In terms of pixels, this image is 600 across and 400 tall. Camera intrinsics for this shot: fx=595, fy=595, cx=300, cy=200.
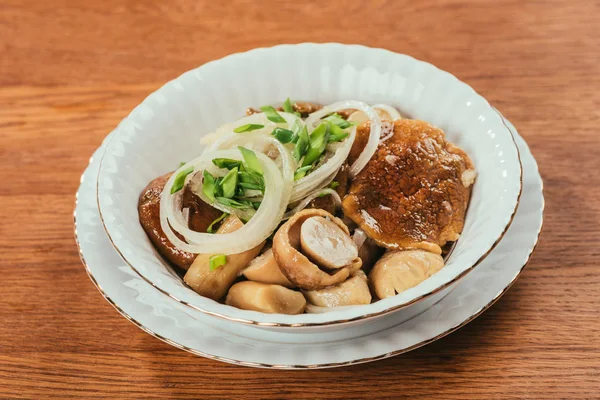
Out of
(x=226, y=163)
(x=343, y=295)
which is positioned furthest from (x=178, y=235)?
(x=343, y=295)

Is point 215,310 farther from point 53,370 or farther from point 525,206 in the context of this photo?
point 525,206

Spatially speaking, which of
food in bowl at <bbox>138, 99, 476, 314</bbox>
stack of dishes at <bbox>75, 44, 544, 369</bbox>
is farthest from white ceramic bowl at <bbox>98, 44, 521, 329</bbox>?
food in bowl at <bbox>138, 99, 476, 314</bbox>

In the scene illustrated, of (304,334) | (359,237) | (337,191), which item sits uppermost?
(337,191)

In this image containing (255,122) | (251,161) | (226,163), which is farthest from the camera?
(255,122)

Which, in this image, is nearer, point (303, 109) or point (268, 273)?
point (268, 273)

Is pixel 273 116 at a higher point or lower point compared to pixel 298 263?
higher

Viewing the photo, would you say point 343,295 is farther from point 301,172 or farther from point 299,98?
point 299,98

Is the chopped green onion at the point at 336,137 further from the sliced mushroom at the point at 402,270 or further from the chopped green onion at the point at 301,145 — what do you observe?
the sliced mushroom at the point at 402,270

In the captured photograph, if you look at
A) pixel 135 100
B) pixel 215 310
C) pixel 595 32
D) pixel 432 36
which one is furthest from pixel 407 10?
pixel 215 310
